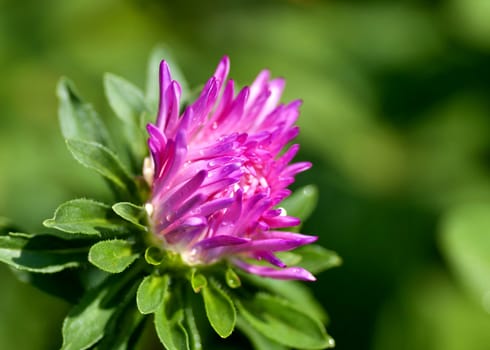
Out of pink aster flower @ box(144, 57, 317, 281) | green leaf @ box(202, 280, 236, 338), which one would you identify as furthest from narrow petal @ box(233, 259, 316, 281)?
green leaf @ box(202, 280, 236, 338)

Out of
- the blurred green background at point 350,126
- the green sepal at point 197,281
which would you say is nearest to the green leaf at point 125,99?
the green sepal at point 197,281

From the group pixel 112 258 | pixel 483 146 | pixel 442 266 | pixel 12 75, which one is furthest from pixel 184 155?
pixel 483 146

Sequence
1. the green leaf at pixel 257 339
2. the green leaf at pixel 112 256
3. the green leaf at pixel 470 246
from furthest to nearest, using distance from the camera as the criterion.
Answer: the green leaf at pixel 470 246 < the green leaf at pixel 257 339 < the green leaf at pixel 112 256

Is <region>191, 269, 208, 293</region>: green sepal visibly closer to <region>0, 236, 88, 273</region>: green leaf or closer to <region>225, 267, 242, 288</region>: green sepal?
<region>225, 267, 242, 288</region>: green sepal

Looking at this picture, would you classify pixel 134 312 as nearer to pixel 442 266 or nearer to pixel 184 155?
pixel 184 155

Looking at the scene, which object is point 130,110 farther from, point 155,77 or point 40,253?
point 40,253

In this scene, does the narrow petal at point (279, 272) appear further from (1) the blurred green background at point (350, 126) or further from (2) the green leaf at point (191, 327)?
(1) the blurred green background at point (350, 126)
